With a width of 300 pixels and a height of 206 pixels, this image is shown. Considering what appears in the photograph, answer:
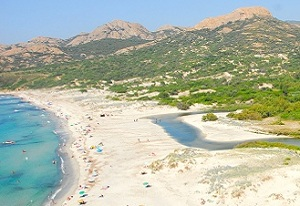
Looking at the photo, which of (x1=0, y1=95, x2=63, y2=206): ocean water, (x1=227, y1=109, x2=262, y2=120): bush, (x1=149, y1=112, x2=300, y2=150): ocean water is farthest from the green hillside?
(x1=0, y1=95, x2=63, y2=206): ocean water

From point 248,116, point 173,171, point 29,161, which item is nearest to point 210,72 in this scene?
point 248,116

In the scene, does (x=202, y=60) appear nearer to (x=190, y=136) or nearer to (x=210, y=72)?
(x=210, y=72)

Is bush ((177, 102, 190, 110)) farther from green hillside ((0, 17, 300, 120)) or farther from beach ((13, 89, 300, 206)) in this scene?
beach ((13, 89, 300, 206))

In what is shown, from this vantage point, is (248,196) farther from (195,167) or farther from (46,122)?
(46,122)

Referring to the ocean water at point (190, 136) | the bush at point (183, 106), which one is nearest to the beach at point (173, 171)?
the ocean water at point (190, 136)

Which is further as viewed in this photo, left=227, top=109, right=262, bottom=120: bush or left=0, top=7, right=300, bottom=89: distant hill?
left=0, top=7, right=300, bottom=89: distant hill

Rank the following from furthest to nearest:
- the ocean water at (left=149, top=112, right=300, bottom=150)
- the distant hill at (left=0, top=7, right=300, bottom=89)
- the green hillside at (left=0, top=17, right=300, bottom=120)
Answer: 1. the distant hill at (left=0, top=7, right=300, bottom=89)
2. the green hillside at (left=0, top=17, right=300, bottom=120)
3. the ocean water at (left=149, top=112, right=300, bottom=150)

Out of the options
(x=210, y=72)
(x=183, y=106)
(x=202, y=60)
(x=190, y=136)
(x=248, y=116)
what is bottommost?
(x=190, y=136)
